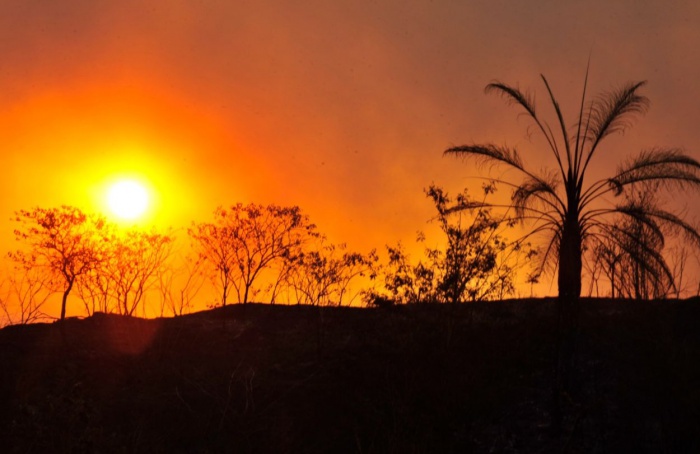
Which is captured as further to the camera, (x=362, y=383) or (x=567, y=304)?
(x=362, y=383)

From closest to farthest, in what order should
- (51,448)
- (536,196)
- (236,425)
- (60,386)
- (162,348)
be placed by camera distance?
1. (536,196)
2. (51,448)
3. (236,425)
4. (60,386)
5. (162,348)

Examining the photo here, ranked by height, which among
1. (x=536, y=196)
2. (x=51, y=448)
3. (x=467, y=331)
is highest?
(x=536, y=196)

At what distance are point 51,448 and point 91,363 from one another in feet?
23.9

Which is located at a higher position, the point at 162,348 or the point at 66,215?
the point at 66,215

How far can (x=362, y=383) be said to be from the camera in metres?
30.1

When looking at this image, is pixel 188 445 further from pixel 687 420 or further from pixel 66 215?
pixel 687 420

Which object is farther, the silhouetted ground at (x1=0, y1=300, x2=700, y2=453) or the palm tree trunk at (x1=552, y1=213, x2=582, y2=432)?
the silhouetted ground at (x1=0, y1=300, x2=700, y2=453)

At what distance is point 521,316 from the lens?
35594 millimetres

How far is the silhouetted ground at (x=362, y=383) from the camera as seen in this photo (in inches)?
989

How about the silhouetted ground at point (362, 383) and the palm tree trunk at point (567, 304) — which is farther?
the silhouetted ground at point (362, 383)

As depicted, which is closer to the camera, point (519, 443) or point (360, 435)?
point (519, 443)

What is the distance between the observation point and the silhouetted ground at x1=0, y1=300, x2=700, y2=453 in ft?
82.4

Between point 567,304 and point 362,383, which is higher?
point 567,304

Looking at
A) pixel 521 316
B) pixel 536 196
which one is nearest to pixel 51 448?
pixel 536 196
